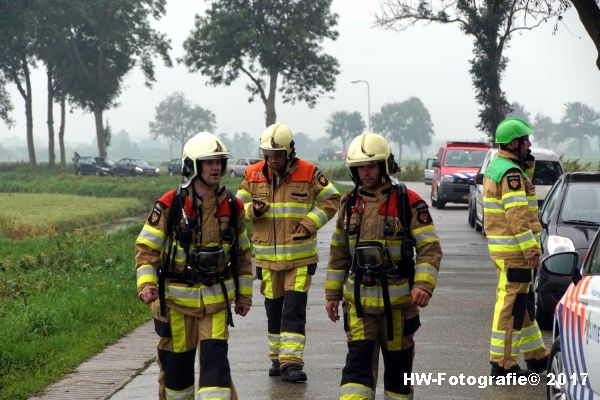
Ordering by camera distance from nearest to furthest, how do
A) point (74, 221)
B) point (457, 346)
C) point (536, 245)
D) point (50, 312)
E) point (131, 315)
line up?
point (536, 245) < point (457, 346) < point (50, 312) < point (131, 315) < point (74, 221)

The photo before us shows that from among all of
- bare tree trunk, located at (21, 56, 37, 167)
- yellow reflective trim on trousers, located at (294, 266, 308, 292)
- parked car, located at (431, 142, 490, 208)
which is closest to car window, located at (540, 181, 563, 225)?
yellow reflective trim on trousers, located at (294, 266, 308, 292)

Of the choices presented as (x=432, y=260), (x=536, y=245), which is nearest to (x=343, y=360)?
(x=536, y=245)

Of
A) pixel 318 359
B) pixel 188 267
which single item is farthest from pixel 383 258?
pixel 318 359

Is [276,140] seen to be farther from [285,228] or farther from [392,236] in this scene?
[392,236]

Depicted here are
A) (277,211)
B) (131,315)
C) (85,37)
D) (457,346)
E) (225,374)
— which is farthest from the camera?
(85,37)

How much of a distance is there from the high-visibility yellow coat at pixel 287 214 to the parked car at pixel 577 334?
94.4 inches

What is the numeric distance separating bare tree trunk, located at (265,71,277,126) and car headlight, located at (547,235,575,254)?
55.5 m

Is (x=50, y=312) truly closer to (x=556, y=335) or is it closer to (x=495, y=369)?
(x=495, y=369)

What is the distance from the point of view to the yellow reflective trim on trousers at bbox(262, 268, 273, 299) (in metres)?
8.25

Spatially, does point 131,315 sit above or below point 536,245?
below

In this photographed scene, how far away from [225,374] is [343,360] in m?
2.88

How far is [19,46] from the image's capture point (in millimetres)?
70250

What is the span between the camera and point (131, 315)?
11.5m

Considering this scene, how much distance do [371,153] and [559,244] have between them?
4.53 metres
